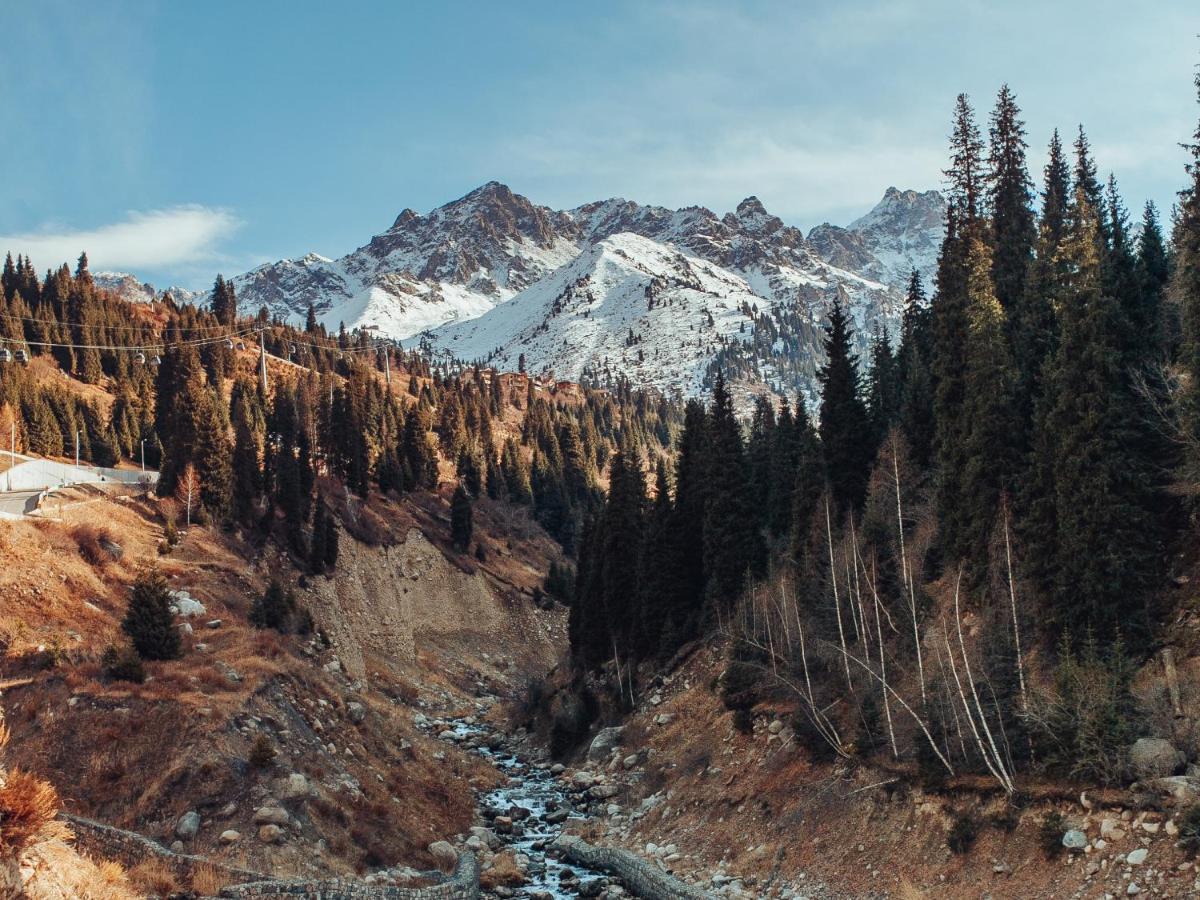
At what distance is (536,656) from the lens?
91.1m

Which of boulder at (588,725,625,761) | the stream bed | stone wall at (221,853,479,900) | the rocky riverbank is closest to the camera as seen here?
stone wall at (221,853,479,900)

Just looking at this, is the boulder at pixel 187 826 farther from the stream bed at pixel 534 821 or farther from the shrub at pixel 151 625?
the shrub at pixel 151 625

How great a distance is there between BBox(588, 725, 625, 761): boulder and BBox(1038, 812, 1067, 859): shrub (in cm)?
2812

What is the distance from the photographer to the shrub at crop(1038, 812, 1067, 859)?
21.7 m

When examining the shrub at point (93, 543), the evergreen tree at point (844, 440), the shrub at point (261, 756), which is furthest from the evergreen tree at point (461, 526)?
the shrub at point (261, 756)

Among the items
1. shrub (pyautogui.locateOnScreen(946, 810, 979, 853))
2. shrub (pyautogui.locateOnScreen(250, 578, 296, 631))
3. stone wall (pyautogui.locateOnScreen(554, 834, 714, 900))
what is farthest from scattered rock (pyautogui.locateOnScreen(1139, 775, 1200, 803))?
shrub (pyautogui.locateOnScreen(250, 578, 296, 631))

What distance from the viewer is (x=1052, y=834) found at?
72.0ft

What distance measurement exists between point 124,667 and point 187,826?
336 inches

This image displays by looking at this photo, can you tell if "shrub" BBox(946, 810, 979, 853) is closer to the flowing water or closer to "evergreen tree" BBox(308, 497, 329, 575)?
the flowing water

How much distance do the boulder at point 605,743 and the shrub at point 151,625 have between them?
23.3 m

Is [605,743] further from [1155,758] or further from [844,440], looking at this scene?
[1155,758]

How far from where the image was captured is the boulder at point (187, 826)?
24.5 m

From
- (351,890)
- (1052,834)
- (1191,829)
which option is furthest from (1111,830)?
(351,890)

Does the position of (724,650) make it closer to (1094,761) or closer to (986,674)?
(986,674)
